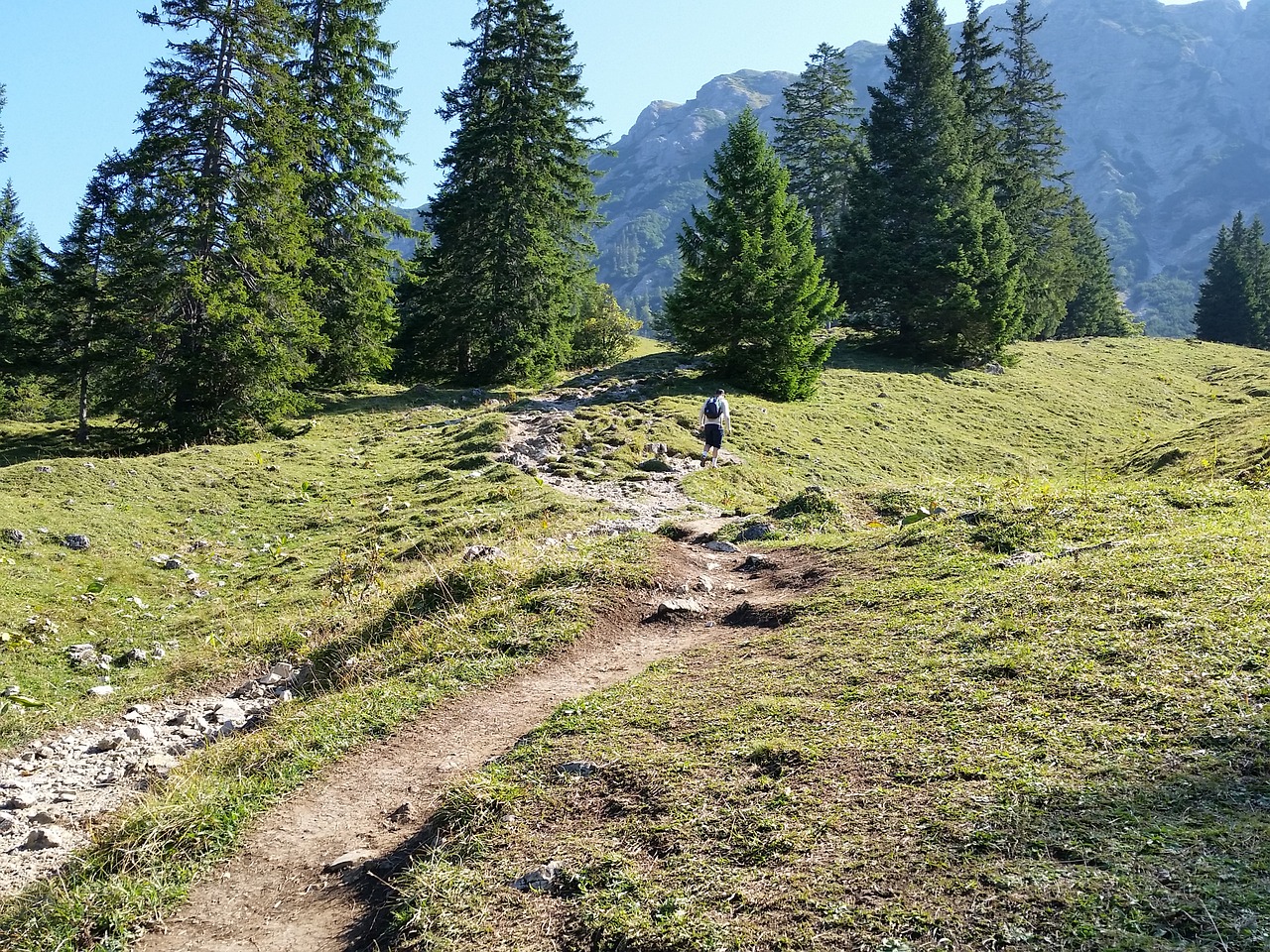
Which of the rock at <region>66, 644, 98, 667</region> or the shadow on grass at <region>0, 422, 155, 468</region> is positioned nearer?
the rock at <region>66, 644, 98, 667</region>

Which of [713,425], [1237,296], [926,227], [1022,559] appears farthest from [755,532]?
[1237,296]

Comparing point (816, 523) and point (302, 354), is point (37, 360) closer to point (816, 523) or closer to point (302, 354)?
point (302, 354)

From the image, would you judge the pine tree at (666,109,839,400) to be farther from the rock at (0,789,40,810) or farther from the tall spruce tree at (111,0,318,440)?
the rock at (0,789,40,810)

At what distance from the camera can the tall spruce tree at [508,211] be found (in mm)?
32344

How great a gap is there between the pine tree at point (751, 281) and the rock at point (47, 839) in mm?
24489

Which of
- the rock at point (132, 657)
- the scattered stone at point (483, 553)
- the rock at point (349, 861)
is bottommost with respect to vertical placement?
the rock at point (132, 657)

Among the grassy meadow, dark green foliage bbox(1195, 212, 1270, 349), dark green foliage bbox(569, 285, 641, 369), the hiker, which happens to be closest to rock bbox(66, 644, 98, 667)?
the grassy meadow

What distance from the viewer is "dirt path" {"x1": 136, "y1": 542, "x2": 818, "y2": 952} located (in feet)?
16.4

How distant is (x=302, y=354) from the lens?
26.0 m

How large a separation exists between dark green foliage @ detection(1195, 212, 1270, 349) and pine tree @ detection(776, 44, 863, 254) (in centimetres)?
4056

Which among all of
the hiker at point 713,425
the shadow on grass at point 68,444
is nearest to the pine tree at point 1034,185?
the hiker at point 713,425

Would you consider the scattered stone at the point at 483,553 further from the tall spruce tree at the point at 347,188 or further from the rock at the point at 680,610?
the tall spruce tree at the point at 347,188

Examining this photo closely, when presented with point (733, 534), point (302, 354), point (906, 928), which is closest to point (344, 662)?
point (733, 534)

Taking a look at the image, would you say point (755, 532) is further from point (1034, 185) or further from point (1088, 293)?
point (1088, 293)
